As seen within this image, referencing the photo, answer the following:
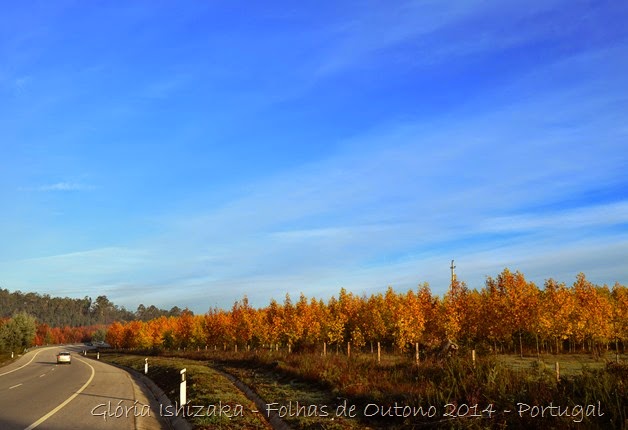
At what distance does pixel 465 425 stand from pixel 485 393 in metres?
1.97

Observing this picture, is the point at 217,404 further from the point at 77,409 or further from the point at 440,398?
the point at 440,398

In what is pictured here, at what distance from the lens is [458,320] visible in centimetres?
5112

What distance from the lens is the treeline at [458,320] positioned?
169 feet

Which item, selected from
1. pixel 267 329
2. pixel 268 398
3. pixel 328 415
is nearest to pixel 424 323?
pixel 267 329

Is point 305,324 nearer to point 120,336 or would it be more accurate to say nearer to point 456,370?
point 456,370

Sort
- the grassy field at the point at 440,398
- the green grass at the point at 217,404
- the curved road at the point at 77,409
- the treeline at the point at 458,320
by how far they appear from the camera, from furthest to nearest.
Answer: the treeline at the point at 458,320 < the curved road at the point at 77,409 < the green grass at the point at 217,404 < the grassy field at the point at 440,398

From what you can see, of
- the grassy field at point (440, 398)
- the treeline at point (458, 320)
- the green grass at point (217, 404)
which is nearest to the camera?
the grassy field at point (440, 398)

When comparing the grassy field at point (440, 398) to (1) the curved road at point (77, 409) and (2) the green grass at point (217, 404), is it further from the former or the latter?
(1) the curved road at point (77, 409)

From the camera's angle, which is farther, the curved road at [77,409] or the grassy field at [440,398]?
the curved road at [77,409]

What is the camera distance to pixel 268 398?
1781 centimetres

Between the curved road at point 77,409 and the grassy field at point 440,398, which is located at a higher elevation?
the grassy field at point 440,398

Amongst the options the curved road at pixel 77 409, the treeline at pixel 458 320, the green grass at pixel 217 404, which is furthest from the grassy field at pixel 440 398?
the treeline at pixel 458 320

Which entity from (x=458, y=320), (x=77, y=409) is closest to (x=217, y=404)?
(x=77, y=409)

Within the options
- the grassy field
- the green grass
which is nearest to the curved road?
the green grass
